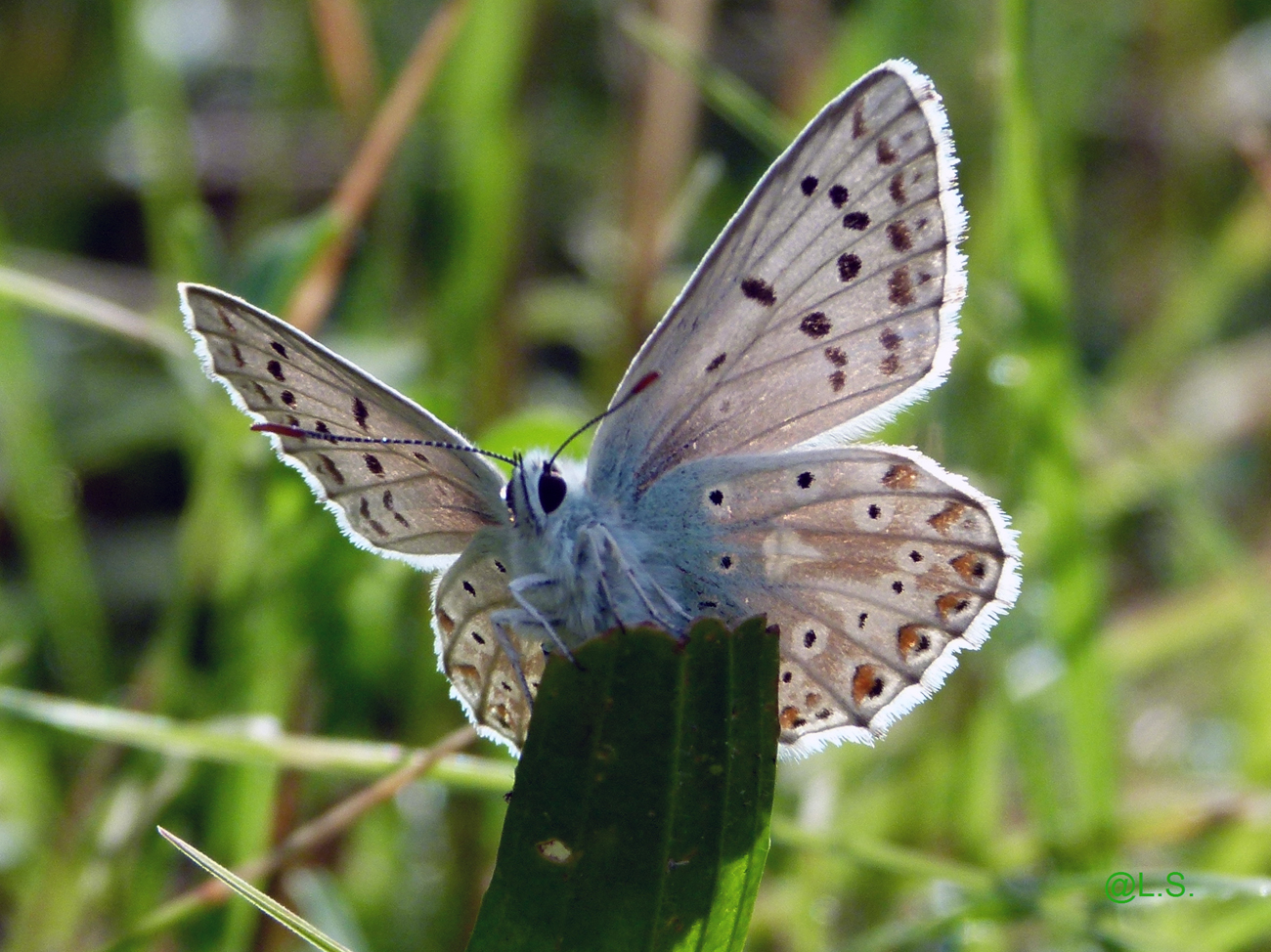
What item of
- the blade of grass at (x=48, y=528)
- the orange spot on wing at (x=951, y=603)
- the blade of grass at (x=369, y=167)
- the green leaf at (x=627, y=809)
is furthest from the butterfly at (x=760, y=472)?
the blade of grass at (x=48, y=528)

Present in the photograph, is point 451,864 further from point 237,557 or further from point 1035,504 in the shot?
point 1035,504

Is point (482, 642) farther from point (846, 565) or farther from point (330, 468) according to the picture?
point (846, 565)

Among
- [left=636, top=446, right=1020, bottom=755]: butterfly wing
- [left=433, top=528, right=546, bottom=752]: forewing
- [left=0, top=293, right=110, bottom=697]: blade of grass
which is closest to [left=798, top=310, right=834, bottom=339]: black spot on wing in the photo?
[left=636, top=446, right=1020, bottom=755]: butterfly wing

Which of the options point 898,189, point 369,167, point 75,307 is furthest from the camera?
point 369,167

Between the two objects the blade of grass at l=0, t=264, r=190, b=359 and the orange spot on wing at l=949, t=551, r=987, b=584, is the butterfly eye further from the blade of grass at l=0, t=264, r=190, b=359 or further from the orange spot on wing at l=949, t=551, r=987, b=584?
the blade of grass at l=0, t=264, r=190, b=359

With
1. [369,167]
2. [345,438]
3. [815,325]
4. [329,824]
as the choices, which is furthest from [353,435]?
[369,167]

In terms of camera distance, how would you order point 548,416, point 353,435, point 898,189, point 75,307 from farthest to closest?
point 548,416 → point 75,307 → point 353,435 → point 898,189

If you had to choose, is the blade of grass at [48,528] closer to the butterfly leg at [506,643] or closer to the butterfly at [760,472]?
the butterfly at [760,472]
